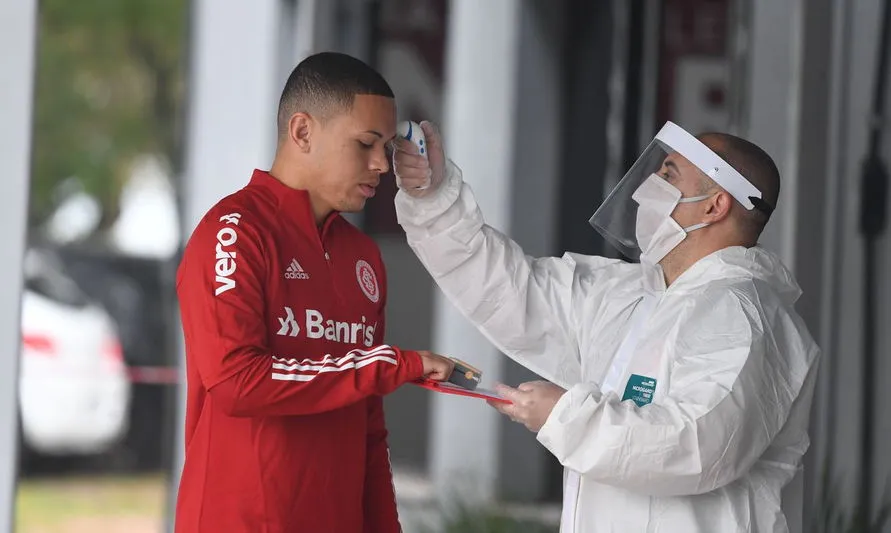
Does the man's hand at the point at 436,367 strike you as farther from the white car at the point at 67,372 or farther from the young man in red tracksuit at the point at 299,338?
the white car at the point at 67,372

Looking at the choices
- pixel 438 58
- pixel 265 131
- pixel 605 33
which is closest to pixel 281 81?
pixel 265 131

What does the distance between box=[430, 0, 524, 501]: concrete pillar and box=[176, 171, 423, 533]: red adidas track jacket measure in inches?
158

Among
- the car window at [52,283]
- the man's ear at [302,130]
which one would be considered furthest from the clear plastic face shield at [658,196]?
the car window at [52,283]

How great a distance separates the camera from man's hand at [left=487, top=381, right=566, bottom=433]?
254cm

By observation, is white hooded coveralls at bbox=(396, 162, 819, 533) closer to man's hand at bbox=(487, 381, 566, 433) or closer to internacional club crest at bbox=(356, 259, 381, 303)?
man's hand at bbox=(487, 381, 566, 433)

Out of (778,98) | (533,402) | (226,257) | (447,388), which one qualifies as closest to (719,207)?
(533,402)

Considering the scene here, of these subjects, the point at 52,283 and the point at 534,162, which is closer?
the point at 534,162

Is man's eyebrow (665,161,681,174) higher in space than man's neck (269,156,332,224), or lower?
higher

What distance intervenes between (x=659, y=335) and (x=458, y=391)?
19.9 inches

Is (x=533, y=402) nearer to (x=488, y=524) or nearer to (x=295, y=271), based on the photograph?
(x=295, y=271)

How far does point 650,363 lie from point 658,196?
40 centimetres

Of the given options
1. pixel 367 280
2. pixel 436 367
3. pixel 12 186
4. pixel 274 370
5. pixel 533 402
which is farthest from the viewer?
pixel 12 186

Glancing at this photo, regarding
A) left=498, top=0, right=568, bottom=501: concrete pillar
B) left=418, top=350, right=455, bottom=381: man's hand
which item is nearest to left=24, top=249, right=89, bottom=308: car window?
left=498, top=0, right=568, bottom=501: concrete pillar

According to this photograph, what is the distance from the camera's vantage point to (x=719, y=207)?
2.86 meters
